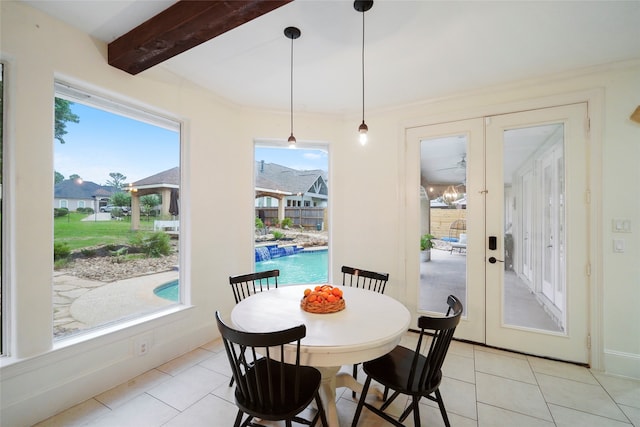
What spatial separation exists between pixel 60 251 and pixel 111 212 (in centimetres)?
47

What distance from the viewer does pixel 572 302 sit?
2.57m

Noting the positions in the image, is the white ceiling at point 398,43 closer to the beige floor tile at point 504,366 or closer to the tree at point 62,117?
the tree at point 62,117

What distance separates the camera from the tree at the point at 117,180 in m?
2.43

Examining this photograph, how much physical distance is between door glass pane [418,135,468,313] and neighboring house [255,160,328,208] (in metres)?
1.33

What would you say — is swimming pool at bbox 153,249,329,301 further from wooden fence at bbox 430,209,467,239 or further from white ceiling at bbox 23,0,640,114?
white ceiling at bbox 23,0,640,114

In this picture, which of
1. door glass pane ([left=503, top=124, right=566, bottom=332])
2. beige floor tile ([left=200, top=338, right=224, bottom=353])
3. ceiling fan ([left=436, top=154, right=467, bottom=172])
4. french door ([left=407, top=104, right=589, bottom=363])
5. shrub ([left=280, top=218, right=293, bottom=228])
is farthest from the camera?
shrub ([left=280, top=218, right=293, bottom=228])

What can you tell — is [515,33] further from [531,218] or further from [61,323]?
[61,323]

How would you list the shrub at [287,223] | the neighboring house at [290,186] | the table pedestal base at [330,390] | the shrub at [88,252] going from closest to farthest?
the table pedestal base at [330,390] → the shrub at [88,252] → the neighboring house at [290,186] → the shrub at [287,223]

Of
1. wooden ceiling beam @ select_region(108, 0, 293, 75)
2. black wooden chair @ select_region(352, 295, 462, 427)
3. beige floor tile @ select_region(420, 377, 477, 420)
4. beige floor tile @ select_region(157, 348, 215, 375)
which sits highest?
wooden ceiling beam @ select_region(108, 0, 293, 75)

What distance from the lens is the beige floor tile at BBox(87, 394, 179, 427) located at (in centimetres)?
183

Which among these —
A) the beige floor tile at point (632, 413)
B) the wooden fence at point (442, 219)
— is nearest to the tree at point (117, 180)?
the wooden fence at point (442, 219)

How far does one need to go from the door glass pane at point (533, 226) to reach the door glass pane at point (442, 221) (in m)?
0.41

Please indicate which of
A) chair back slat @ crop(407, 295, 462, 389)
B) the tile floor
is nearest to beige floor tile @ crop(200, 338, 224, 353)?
the tile floor

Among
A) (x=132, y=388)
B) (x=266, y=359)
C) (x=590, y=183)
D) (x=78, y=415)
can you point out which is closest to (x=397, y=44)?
(x=590, y=183)
